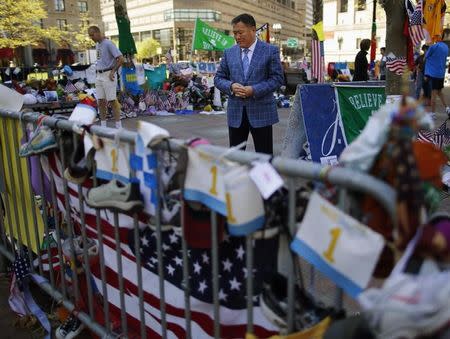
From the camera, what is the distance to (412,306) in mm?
1174

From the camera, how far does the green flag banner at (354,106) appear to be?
564 centimetres

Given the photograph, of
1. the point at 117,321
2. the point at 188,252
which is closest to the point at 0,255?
the point at 117,321

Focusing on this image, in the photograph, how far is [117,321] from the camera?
2824 mm

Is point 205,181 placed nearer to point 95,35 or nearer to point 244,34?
point 244,34

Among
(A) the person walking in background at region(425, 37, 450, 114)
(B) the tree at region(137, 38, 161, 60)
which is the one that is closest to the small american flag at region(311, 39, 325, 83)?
(A) the person walking in background at region(425, 37, 450, 114)

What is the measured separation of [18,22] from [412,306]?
41086mm

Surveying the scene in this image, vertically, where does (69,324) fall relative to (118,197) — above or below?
below

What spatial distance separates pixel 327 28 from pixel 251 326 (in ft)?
209

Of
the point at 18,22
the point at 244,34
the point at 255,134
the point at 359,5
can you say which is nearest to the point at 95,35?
the point at 244,34

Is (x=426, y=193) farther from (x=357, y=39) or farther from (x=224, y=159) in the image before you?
(x=357, y=39)

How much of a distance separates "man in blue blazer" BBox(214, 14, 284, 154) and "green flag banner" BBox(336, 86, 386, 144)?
47.6 inches

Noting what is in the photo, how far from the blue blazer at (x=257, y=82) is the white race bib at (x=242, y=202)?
3115mm

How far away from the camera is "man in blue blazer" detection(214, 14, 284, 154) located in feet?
15.5

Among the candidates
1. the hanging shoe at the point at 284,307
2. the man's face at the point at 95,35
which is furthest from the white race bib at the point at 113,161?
the man's face at the point at 95,35
